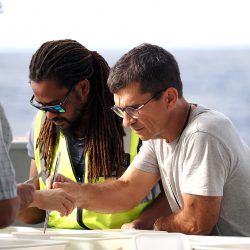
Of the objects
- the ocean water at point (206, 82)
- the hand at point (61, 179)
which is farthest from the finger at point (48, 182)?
the ocean water at point (206, 82)

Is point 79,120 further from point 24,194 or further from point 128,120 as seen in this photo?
point 24,194

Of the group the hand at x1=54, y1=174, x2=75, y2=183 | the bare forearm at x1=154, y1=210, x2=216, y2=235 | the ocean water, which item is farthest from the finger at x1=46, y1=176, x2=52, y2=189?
the ocean water

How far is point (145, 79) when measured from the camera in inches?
115

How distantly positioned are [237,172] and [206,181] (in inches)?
5.4

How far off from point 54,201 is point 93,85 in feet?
1.91

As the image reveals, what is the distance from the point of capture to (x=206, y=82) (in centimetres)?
1872

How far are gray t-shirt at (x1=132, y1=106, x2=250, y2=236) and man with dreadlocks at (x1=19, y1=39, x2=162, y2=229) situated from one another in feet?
1.07

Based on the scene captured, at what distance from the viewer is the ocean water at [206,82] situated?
546 inches

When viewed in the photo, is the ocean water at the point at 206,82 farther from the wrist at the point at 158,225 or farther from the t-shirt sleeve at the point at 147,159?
the wrist at the point at 158,225

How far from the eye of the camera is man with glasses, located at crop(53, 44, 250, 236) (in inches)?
112

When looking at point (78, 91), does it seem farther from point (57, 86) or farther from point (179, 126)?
point (179, 126)

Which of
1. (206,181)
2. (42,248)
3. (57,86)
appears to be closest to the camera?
(42,248)

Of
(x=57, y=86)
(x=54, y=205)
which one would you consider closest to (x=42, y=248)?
(x=54, y=205)

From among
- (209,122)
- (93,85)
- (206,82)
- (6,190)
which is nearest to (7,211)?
(6,190)
